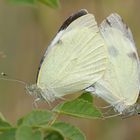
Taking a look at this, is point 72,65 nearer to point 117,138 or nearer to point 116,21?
point 116,21

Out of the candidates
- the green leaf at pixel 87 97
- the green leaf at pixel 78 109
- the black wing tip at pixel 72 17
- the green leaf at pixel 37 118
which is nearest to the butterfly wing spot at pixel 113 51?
the black wing tip at pixel 72 17

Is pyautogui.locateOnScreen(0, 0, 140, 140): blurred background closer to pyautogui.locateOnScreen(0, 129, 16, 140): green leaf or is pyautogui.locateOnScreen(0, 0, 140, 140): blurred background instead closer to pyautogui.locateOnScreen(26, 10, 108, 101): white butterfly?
pyautogui.locateOnScreen(26, 10, 108, 101): white butterfly

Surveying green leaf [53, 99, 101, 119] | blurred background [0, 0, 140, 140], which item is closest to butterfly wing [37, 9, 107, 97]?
green leaf [53, 99, 101, 119]

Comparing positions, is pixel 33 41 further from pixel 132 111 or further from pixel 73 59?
pixel 132 111

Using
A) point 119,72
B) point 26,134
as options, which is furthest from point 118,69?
point 26,134

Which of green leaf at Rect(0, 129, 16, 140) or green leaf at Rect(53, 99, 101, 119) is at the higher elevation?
green leaf at Rect(0, 129, 16, 140)

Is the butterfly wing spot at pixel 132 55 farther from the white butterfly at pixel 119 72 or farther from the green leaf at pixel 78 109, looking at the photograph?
the green leaf at pixel 78 109
